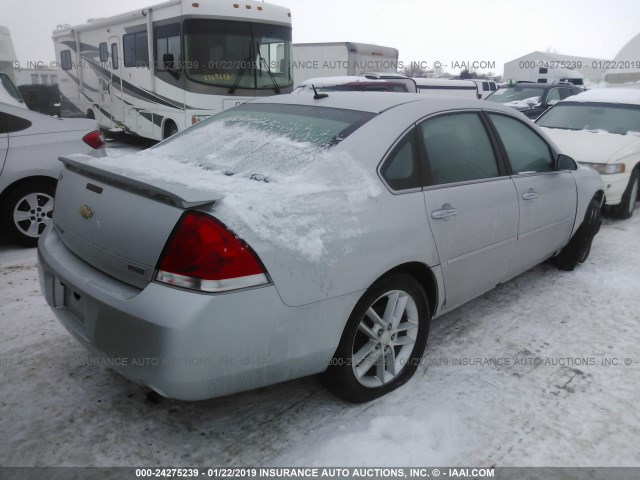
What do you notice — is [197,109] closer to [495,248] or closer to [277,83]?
[277,83]

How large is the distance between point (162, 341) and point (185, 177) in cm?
85

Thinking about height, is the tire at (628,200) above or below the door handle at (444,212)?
below

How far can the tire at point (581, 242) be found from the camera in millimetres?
4562

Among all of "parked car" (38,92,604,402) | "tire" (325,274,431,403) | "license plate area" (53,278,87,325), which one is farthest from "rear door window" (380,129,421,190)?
"license plate area" (53,278,87,325)

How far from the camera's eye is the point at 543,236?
12.7ft

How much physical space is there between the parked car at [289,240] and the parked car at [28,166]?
2393mm

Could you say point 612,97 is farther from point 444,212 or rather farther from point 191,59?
point 191,59

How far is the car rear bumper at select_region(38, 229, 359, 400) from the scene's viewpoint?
6.49 ft

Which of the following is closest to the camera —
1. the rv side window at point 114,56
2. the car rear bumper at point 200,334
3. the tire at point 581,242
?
the car rear bumper at point 200,334

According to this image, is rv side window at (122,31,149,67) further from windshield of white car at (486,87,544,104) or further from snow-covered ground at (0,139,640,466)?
windshield of white car at (486,87,544,104)

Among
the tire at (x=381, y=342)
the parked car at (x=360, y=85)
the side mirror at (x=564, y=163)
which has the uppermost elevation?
the parked car at (x=360, y=85)

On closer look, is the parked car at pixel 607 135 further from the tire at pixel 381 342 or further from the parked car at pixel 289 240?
the tire at pixel 381 342

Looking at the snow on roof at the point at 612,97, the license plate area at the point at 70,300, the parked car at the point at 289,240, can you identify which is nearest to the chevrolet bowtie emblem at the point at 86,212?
the parked car at the point at 289,240

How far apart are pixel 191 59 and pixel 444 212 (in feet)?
26.5
